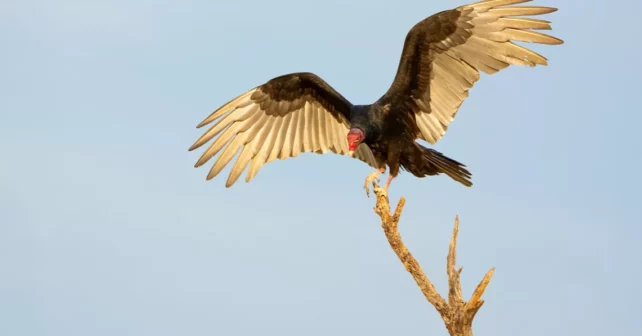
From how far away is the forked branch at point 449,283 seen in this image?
6742 mm

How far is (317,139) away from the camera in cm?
916

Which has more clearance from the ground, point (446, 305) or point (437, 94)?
point (437, 94)

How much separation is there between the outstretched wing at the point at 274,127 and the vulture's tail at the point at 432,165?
85 cm

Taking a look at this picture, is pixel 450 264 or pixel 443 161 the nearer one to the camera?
pixel 450 264

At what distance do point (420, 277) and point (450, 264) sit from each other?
36cm

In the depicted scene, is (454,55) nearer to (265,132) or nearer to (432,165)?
(432,165)

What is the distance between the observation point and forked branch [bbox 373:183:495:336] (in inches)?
265

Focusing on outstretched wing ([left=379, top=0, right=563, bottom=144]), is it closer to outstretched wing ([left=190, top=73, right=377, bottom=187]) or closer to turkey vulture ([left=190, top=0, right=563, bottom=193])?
turkey vulture ([left=190, top=0, right=563, bottom=193])

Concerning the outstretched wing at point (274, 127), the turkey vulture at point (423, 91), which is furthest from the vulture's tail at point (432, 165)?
the outstretched wing at point (274, 127)

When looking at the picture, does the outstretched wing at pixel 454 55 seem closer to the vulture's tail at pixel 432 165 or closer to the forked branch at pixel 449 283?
the vulture's tail at pixel 432 165

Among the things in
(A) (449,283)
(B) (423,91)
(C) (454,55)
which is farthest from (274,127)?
(A) (449,283)

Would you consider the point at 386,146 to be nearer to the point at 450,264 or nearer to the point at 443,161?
the point at 443,161

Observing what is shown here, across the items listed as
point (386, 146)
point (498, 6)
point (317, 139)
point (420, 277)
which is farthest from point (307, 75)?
point (420, 277)

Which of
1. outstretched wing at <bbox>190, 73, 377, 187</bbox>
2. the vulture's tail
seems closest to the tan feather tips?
outstretched wing at <bbox>190, 73, 377, 187</bbox>
